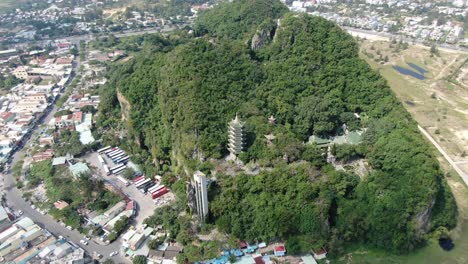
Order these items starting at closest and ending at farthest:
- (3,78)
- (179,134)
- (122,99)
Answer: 1. (179,134)
2. (122,99)
3. (3,78)

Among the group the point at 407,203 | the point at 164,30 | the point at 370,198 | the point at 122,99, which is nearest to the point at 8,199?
the point at 122,99

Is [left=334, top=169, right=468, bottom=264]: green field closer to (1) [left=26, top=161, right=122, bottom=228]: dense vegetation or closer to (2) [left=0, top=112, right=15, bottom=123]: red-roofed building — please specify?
(1) [left=26, top=161, right=122, bottom=228]: dense vegetation

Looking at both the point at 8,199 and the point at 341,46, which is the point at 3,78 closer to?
the point at 8,199

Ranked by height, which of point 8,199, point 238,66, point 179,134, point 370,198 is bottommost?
point 8,199

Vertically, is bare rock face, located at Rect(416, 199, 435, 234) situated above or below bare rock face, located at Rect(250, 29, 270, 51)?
below

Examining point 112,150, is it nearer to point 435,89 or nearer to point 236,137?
point 236,137

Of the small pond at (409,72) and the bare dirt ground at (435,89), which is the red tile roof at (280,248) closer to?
the bare dirt ground at (435,89)

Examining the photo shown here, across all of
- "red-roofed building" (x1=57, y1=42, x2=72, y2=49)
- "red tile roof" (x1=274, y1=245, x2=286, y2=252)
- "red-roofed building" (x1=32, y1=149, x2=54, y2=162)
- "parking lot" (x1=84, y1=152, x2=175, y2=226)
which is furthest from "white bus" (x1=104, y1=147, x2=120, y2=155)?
"red-roofed building" (x1=57, y1=42, x2=72, y2=49)
